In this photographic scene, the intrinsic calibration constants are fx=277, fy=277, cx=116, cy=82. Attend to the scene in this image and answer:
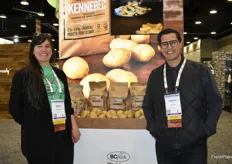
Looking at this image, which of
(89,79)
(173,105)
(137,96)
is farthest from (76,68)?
(173,105)

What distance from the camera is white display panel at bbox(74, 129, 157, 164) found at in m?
2.19

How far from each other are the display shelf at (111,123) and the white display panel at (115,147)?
33 millimetres

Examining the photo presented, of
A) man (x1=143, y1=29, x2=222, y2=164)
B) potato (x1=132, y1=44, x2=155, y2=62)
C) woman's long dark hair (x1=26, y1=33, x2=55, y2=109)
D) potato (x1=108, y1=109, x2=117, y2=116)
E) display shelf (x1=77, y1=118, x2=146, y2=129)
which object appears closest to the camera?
man (x1=143, y1=29, x2=222, y2=164)

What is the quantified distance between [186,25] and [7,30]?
890cm

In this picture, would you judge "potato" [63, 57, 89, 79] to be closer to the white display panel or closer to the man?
the white display panel

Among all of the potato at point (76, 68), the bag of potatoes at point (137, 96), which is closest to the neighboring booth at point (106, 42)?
the potato at point (76, 68)

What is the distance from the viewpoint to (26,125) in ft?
5.49

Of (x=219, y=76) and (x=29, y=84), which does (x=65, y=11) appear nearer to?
(x=29, y=84)

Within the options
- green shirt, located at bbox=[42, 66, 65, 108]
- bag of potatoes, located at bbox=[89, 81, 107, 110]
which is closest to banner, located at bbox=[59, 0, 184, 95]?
bag of potatoes, located at bbox=[89, 81, 107, 110]

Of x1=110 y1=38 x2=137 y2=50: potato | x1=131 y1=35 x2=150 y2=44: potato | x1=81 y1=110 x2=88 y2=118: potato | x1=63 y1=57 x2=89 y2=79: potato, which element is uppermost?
x1=131 y1=35 x2=150 y2=44: potato

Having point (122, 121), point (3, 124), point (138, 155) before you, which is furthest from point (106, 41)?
point (3, 124)

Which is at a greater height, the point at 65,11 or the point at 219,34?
the point at 219,34

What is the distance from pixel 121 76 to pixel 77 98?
17.7 inches

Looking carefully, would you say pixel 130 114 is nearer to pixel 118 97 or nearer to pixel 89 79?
pixel 118 97
